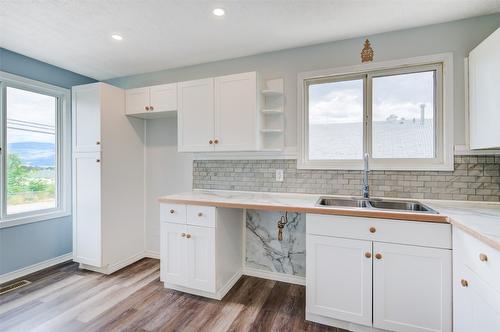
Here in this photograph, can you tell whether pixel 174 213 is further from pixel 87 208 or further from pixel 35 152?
pixel 35 152

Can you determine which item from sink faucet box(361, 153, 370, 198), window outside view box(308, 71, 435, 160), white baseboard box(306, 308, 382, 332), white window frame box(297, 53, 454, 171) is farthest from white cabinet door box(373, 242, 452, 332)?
window outside view box(308, 71, 435, 160)

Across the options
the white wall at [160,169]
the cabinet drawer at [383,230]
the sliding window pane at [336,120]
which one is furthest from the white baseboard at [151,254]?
the sliding window pane at [336,120]

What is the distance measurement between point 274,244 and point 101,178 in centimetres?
202

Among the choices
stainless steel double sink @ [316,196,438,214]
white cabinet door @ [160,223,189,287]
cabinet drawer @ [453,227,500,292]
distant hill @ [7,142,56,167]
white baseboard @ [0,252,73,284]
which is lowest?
white baseboard @ [0,252,73,284]

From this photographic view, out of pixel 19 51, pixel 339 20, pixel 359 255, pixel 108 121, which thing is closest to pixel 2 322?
pixel 108 121

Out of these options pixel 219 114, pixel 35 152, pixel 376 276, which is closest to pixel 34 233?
pixel 35 152

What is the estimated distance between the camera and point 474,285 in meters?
1.29

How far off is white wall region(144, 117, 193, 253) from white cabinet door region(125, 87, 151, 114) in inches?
13.4

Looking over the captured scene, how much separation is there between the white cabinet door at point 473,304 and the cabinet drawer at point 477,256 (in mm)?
36

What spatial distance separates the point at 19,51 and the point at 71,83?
0.61 metres

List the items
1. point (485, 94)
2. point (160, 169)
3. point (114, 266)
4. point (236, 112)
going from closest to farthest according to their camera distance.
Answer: point (485, 94)
point (236, 112)
point (114, 266)
point (160, 169)

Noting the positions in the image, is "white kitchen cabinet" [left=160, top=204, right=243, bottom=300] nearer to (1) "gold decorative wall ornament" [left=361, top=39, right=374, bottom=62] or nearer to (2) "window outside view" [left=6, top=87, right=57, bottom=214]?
(2) "window outside view" [left=6, top=87, right=57, bottom=214]

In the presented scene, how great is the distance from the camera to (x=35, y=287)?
7.96 feet

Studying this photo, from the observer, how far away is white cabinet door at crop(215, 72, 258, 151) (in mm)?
2369
